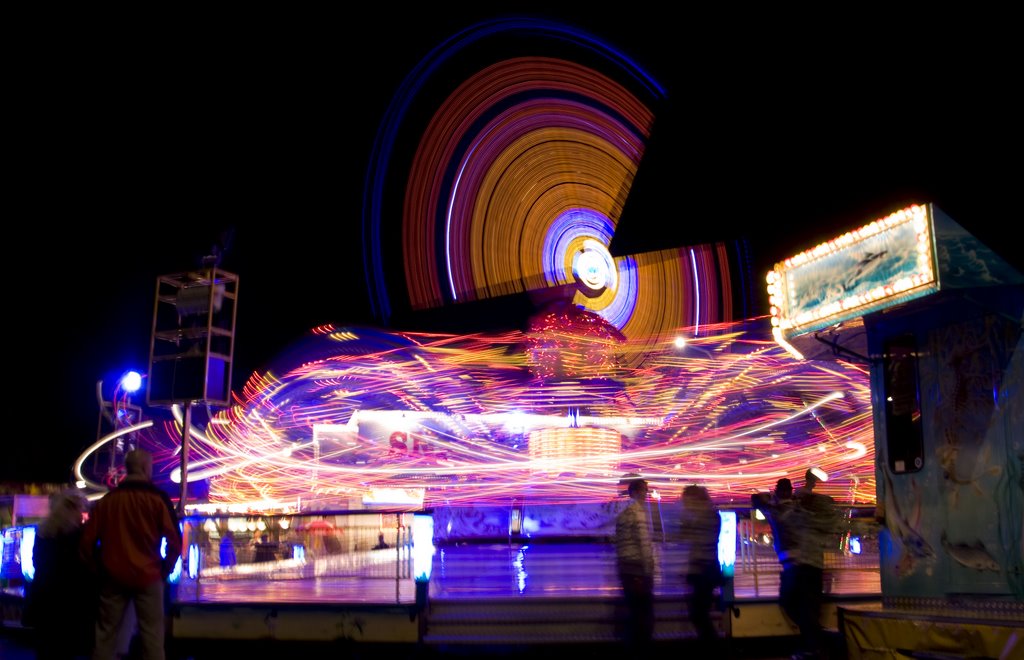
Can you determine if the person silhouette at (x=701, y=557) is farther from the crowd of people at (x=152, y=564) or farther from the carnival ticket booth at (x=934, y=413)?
the carnival ticket booth at (x=934, y=413)

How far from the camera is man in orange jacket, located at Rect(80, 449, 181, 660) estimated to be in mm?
6914

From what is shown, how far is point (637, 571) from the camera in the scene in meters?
8.80

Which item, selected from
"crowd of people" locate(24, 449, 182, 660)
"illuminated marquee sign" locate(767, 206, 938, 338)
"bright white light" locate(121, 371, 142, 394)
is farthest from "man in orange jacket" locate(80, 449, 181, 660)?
"bright white light" locate(121, 371, 142, 394)

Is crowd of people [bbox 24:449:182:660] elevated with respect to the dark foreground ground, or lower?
elevated

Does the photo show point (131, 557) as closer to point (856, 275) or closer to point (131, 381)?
point (856, 275)

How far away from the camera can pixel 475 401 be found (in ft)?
83.0

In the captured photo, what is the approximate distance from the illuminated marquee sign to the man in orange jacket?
23.9ft

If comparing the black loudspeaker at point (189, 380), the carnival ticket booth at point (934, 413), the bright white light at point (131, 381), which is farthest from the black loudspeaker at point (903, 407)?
the bright white light at point (131, 381)

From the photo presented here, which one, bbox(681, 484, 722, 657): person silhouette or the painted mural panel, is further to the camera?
bbox(681, 484, 722, 657): person silhouette

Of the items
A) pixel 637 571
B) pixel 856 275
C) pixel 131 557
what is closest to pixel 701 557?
pixel 637 571

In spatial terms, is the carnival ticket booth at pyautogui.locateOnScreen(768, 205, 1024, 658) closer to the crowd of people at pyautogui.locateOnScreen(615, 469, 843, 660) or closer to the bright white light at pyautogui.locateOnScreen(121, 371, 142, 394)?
the crowd of people at pyautogui.locateOnScreen(615, 469, 843, 660)

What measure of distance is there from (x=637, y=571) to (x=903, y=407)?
412 cm

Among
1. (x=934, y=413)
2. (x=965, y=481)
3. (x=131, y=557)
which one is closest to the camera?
(x=131, y=557)

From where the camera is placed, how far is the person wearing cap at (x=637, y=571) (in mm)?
8805
